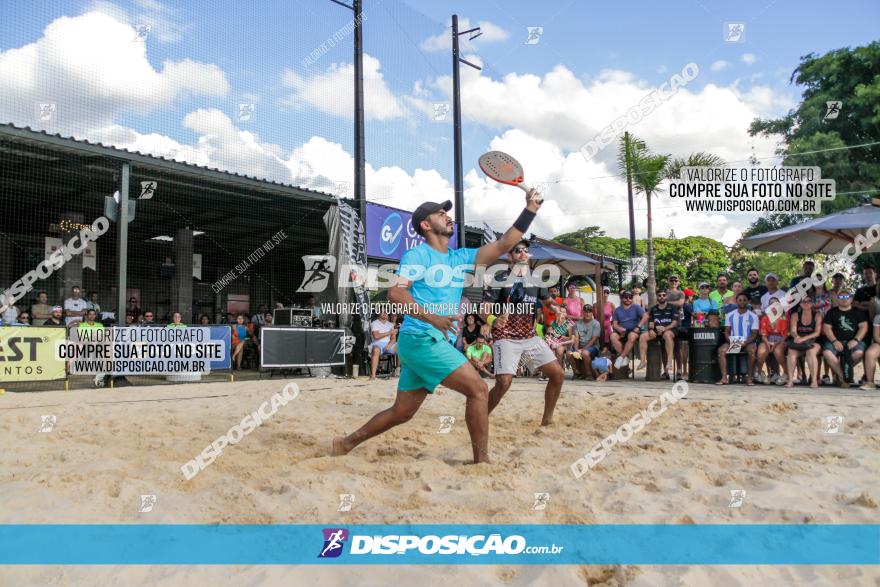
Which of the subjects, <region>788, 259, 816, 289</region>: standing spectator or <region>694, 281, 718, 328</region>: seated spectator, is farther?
<region>694, 281, 718, 328</region>: seated spectator

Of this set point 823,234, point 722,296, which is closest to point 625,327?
point 722,296

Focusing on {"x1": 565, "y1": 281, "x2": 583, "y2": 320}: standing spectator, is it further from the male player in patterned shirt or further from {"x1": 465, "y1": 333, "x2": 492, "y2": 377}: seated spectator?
the male player in patterned shirt

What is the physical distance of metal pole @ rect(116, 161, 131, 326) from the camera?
34.2 ft

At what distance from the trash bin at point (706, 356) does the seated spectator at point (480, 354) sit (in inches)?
135

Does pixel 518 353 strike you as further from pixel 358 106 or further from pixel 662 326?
pixel 358 106

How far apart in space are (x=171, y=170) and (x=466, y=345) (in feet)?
23.1

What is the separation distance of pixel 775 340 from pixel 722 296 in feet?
5.64

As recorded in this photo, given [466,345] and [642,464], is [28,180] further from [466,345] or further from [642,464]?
[642,464]

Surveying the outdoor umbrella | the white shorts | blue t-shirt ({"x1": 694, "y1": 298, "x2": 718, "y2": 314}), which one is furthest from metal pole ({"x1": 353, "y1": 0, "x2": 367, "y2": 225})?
the white shorts

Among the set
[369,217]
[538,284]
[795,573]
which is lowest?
[795,573]

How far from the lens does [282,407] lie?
6.33 meters

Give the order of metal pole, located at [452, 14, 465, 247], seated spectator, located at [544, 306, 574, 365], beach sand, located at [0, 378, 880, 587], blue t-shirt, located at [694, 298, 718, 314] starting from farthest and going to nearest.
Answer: metal pole, located at [452, 14, 465, 247] < blue t-shirt, located at [694, 298, 718, 314] < seated spectator, located at [544, 306, 574, 365] < beach sand, located at [0, 378, 880, 587]

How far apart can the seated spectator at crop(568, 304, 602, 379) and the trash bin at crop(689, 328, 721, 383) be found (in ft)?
5.40

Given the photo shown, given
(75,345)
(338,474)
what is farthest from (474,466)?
(75,345)
